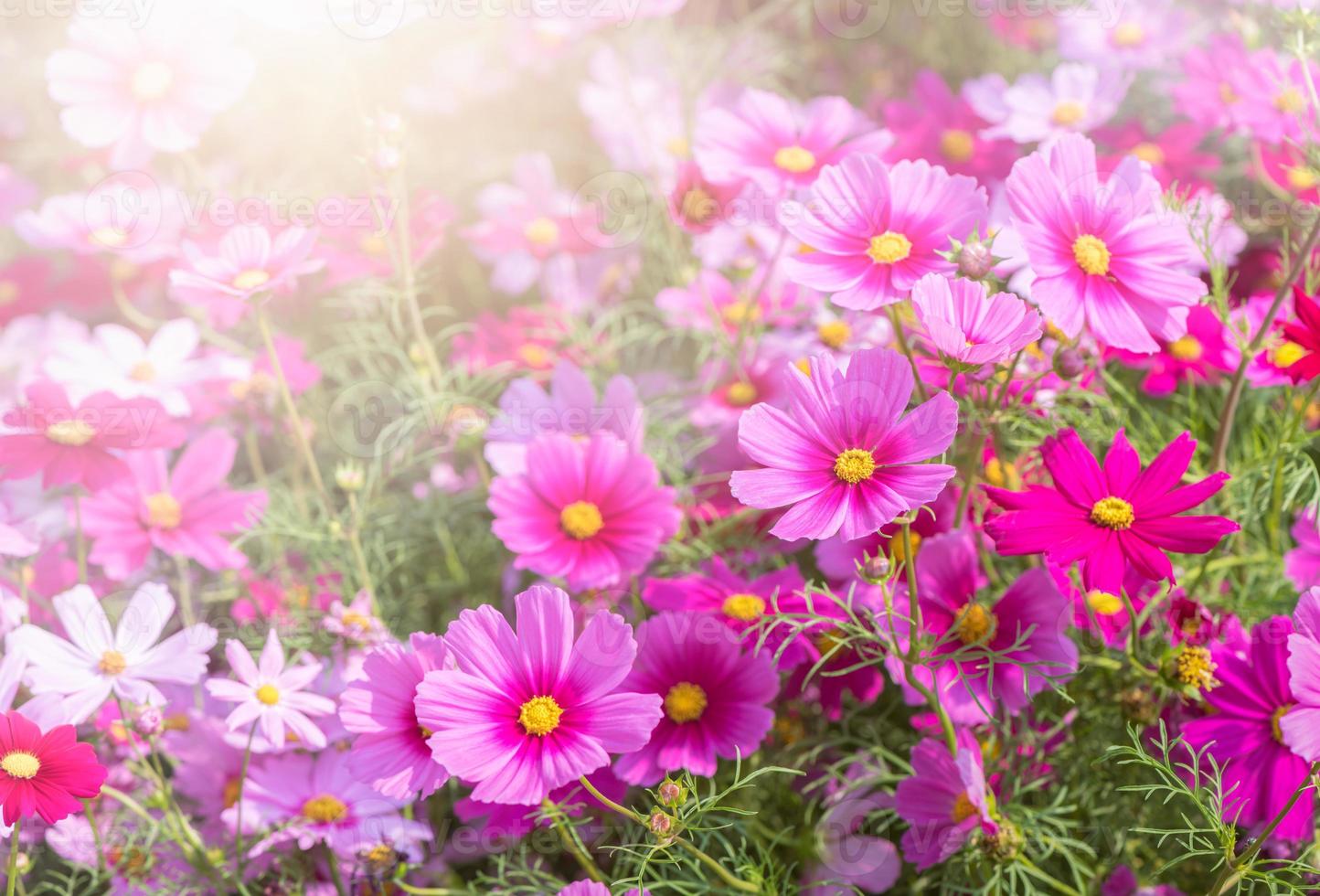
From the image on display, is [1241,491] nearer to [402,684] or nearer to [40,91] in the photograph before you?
[402,684]

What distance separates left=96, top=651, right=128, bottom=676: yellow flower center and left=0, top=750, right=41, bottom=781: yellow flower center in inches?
5.8

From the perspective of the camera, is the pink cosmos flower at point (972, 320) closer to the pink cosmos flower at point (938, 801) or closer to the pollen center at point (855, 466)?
the pollen center at point (855, 466)

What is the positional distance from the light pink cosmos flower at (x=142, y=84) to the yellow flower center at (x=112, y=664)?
20.2 inches

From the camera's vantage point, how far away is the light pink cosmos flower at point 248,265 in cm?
93

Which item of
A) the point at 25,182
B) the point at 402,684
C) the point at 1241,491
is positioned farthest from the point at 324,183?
the point at 1241,491

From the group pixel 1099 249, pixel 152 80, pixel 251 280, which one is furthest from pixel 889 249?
pixel 152 80

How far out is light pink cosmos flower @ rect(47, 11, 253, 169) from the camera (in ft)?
3.78

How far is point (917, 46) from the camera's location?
188cm

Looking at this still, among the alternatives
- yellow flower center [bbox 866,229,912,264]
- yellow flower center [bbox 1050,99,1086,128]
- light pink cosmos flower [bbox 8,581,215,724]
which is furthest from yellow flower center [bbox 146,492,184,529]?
yellow flower center [bbox 1050,99,1086,128]

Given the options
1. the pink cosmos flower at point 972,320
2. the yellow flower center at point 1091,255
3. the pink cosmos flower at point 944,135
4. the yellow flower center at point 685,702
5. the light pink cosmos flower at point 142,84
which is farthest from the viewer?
the pink cosmos flower at point 944,135

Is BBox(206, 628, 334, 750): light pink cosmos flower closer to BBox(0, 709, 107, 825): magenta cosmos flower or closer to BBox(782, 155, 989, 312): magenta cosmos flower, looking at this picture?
BBox(0, 709, 107, 825): magenta cosmos flower

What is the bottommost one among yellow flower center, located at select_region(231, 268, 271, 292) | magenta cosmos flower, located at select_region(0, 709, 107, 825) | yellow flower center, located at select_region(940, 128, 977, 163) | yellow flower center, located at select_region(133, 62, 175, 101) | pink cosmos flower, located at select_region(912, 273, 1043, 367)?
magenta cosmos flower, located at select_region(0, 709, 107, 825)

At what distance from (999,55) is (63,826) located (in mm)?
1659

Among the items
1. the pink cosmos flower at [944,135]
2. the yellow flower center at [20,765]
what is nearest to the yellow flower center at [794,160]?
the pink cosmos flower at [944,135]
